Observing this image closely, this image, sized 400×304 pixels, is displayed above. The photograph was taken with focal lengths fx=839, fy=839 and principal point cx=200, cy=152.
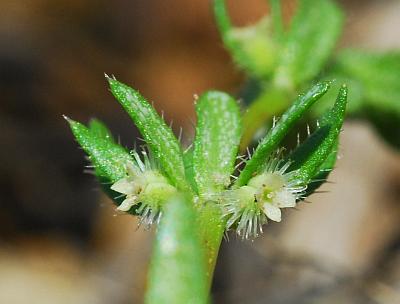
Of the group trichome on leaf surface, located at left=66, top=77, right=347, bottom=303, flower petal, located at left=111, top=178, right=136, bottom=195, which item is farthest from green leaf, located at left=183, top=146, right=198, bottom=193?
flower petal, located at left=111, top=178, right=136, bottom=195

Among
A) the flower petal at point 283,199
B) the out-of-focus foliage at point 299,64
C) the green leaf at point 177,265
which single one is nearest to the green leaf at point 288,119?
the flower petal at point 283,199

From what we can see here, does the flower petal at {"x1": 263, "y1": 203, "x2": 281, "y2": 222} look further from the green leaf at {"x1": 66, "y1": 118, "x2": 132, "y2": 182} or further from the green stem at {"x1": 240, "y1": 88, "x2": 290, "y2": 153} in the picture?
the green stem at {"x1": 240, "y1": 88, "x2": 290, "y2": 153}

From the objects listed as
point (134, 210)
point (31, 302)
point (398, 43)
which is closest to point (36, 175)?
point (31, 302)

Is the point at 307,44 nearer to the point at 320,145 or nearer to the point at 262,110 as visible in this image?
the point at 262,110

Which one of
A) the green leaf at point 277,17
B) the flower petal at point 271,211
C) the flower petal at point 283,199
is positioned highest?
the green leaf at point 277,17

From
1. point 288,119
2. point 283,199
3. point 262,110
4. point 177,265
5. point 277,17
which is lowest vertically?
point 177,265

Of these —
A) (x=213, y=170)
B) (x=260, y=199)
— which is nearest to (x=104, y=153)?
(x=213, y=170)

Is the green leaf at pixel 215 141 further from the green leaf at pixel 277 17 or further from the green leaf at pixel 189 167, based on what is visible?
the green leaf at pixel 277 17
